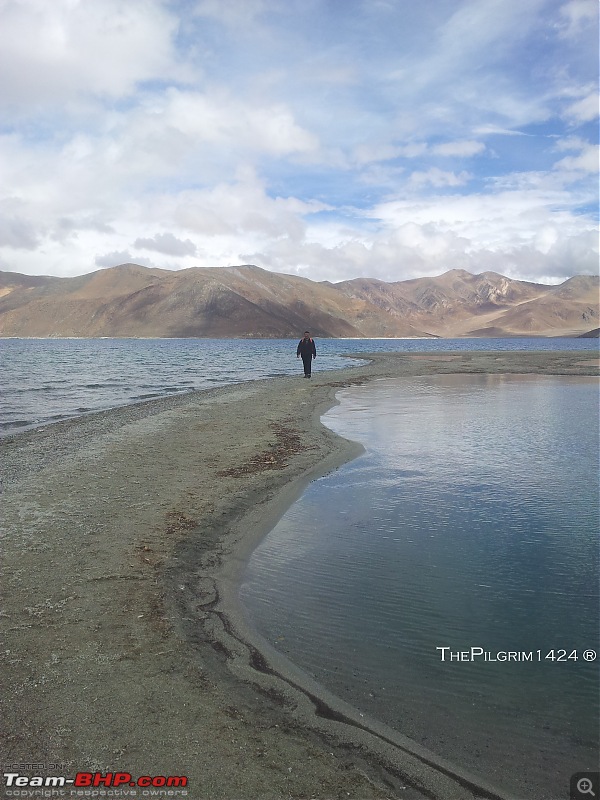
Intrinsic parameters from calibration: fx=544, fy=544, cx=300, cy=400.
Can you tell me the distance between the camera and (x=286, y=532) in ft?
30.1

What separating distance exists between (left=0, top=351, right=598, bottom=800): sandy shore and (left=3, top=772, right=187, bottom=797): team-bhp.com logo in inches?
2.1

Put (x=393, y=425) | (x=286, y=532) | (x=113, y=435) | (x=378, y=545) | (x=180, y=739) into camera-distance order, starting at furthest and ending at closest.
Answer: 1. (x=393, y=425)
2. (x=113, y=435)
3. (x=286, y=532)
4. (x=378, y=545)
5. (x=180, y=739)

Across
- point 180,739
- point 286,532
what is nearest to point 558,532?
point 286,532

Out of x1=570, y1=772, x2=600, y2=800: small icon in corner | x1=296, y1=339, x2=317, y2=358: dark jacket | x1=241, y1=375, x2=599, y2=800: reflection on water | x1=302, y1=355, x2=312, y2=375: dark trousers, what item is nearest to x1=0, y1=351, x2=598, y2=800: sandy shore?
x1=241, y1=375, x2=599, y2=800: reflection on water

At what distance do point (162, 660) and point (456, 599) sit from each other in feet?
11.4

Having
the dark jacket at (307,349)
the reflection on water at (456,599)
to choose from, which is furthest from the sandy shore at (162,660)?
the dark jacket at (307,349)

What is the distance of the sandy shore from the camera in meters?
3.85

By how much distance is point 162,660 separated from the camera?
520 centimetres

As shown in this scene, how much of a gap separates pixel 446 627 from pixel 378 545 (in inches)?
94.0

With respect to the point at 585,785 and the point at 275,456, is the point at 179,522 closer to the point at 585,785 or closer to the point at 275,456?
the point at 275,456

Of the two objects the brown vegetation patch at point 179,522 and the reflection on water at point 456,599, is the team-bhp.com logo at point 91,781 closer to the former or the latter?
the reflection on water at point 456,599

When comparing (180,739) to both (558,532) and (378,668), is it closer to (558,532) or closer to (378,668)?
(378,668)

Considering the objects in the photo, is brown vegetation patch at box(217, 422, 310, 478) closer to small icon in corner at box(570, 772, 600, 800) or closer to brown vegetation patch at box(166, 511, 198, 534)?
brown vegetation patch at box(166, 511, 198, 534)

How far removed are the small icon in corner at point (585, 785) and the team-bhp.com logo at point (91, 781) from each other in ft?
8.97
